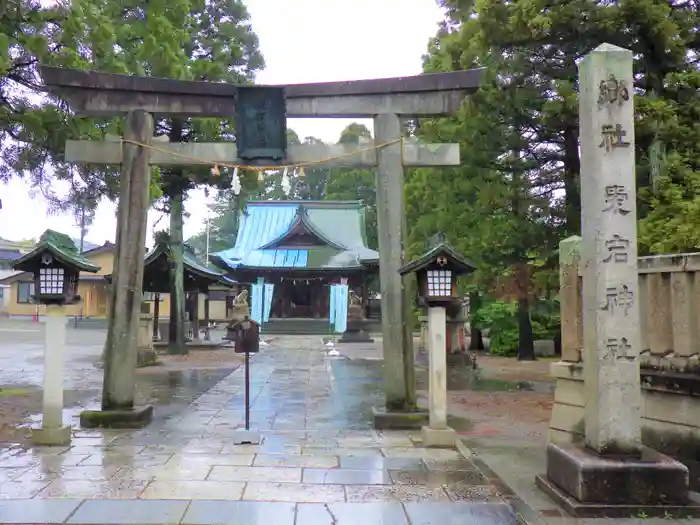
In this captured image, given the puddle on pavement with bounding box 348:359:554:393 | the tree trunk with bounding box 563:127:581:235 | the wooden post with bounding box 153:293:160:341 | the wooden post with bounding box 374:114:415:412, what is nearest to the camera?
the wooden post with bounding box 374:114:415:412

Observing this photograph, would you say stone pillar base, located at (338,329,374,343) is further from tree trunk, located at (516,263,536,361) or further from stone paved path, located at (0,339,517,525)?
stone paved path, located at (0,339,517,525)

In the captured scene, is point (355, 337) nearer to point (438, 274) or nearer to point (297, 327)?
point (297, 327)

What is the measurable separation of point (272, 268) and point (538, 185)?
22870 millimetres

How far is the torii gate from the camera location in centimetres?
938

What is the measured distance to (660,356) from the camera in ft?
24.8

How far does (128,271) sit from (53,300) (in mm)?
1289

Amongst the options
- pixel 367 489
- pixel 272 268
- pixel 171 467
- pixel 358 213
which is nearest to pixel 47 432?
pixel 171 467

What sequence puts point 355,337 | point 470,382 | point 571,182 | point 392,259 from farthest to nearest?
point 355,337 < point 470,382 < point 571,182 < point 392,259

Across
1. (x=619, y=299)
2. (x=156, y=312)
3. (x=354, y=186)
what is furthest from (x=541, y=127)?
(x=354, y=186)

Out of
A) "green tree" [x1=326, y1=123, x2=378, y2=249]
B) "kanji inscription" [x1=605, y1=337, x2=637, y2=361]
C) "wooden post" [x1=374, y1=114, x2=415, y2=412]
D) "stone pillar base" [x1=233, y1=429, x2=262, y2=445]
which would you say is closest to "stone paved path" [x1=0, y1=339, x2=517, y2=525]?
"stone pillar base" [x1=233, y1=429, x2=262, y2=445]

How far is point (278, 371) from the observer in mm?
17281

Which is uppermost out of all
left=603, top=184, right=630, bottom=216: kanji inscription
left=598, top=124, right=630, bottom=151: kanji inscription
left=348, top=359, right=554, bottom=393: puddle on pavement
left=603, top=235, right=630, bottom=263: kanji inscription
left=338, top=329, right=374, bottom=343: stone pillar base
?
left=598, top=124, right=630, bottom=151: kanji inscription

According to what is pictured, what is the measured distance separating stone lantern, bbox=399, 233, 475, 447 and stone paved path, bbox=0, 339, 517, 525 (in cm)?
34

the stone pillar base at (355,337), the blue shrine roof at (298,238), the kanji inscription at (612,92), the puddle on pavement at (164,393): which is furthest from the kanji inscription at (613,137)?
the blue shrine roof at (298,238)
